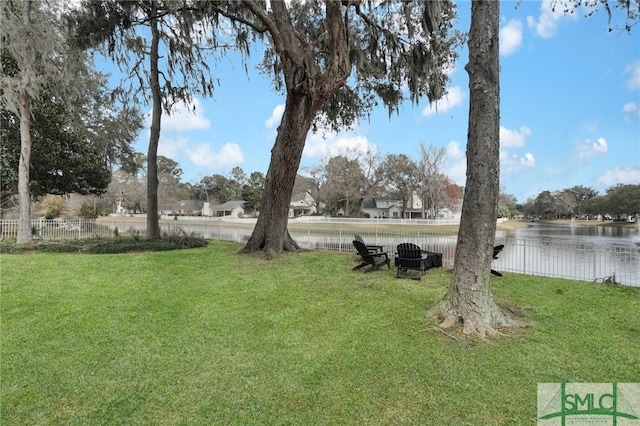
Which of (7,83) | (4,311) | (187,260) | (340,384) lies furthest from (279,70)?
(340,384)

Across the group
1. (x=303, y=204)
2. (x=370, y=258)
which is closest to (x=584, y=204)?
(x=303, y=204)

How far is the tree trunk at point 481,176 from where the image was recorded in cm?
419

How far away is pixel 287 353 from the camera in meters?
3.50

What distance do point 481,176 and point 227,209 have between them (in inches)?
2584

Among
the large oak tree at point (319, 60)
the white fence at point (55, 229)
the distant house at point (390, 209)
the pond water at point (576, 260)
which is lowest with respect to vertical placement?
the pond water at point (576, 260)

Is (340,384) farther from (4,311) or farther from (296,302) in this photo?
(4,311)

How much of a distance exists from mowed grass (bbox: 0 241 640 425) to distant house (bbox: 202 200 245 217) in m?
59.4

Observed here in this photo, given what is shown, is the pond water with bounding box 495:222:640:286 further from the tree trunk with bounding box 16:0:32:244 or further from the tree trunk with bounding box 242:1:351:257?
the tree trunk with bounding box 16:0:32:244

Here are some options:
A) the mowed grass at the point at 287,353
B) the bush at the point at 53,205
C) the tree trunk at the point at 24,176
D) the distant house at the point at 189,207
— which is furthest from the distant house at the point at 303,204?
the mowed grass at the point at 287,353

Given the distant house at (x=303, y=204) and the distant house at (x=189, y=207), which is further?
the distant house at (x=189, y=207)

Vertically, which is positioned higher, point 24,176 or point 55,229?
point 24,176

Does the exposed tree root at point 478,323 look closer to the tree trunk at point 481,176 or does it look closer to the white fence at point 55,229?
the tree trunk at point 481,176

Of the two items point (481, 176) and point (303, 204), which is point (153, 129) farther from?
point (303, 204)

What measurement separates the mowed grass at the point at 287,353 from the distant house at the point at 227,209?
59.4 meters
